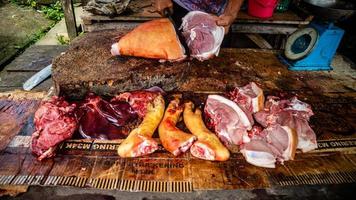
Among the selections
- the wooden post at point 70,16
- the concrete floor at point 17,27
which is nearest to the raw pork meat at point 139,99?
the wooden post at point 70,16

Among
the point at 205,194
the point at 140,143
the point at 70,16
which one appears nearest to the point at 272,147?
the point at 205,194

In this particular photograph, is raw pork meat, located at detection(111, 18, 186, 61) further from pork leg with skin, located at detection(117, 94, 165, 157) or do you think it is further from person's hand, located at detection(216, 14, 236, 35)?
pork leg with skin, located at detection(117, 94, 165, 157)

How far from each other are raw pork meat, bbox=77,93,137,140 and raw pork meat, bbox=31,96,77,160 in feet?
0.52

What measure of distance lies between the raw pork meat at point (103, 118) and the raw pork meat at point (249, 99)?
4.26 ft

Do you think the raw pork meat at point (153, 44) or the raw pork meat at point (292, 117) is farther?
the raw pork meat at point (153, 44)

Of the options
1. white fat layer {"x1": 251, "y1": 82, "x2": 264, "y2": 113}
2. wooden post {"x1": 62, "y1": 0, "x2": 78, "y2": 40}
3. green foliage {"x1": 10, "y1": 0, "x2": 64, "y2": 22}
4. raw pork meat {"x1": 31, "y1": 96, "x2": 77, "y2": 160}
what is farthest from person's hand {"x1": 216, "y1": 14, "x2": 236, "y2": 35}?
green foliage {"x1": 10, "y1": 0, "x2": 64, "y2": 22}

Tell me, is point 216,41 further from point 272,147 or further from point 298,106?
point 272,147

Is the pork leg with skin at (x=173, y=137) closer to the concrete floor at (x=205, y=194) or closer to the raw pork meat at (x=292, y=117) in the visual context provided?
the concrete floor at (x=205, y=194)

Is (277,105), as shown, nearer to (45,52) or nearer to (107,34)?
(107,34)

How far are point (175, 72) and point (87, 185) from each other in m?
1.71

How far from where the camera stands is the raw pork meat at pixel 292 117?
3.01 metres

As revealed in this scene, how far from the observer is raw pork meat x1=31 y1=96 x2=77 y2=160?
2.76 metres

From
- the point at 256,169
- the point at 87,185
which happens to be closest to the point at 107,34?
the point at 87,185

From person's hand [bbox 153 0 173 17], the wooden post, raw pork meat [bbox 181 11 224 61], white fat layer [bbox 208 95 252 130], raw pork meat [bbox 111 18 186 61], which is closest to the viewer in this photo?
white fat layer [bbox 208 95 252 130]
